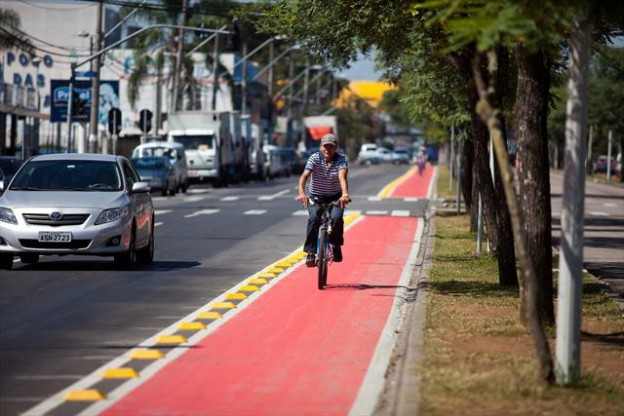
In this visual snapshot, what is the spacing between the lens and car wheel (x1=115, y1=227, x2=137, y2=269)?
2131 cm

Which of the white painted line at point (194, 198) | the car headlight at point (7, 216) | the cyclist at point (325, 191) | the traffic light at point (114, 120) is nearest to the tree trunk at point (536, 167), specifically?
the cyclist at point (325, 191)

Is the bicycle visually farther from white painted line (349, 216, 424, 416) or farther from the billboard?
the billboard

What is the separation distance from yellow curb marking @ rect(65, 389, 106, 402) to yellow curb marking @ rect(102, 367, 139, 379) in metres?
0.69

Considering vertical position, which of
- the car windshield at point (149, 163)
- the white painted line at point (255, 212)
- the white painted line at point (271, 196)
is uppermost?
the car windshield at point (149, 163)

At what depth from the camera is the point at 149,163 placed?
186ft

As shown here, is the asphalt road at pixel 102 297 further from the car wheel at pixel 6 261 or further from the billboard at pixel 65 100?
the billboard at pixel 65 100

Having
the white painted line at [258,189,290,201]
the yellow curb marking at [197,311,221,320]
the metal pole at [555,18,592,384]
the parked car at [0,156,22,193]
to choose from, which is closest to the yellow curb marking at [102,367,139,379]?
the metal pole at [555,18,592,384]

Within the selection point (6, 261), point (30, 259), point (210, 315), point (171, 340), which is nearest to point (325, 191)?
point (210, 315)

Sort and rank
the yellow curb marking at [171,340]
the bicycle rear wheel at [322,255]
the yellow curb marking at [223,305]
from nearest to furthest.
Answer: the yellow curb marking at [171,340] < the yellow curb marking at [223,305] < the bicycle rear wheel at [322,255]

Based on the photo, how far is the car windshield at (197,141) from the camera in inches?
2645

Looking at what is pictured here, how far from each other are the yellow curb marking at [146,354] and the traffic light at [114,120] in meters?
46.3

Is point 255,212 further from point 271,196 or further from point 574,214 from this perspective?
point 574,214

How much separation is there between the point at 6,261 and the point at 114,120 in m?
38.2

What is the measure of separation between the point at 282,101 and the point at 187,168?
88.1m
